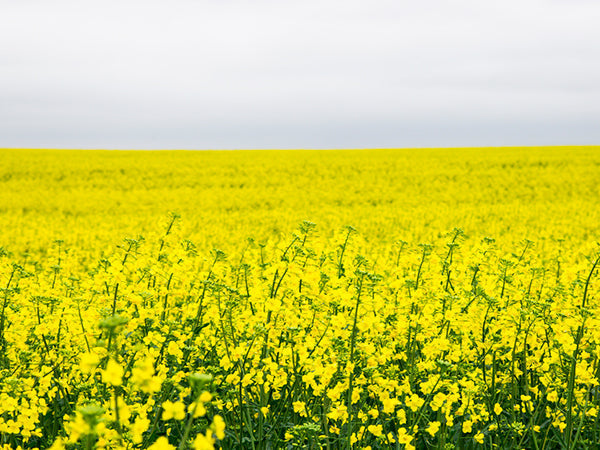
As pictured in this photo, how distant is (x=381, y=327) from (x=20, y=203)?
19.5 meters

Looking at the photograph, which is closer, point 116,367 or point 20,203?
point 116,367

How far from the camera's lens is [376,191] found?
2181 centimetres

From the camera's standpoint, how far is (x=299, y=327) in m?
3.54

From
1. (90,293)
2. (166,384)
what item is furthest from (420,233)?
(166,384)

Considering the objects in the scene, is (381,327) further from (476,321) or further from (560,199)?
(560,199)

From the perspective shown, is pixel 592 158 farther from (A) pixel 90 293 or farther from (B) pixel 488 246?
(A) pixel 90 293

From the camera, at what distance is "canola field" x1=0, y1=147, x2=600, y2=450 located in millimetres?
3227

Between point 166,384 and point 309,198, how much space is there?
17.2 metres

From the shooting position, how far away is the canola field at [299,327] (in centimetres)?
323

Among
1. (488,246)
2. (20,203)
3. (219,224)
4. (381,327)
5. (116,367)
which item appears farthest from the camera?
(20,203)

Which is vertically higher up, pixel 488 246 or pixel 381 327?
pixel 488 246

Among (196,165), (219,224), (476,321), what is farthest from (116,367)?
(196,165)

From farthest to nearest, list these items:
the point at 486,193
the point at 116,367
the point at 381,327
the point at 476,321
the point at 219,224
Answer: the point at 486,193, the point at 219,224, the point at 476,321, the point at 381,327, the point at 116,367

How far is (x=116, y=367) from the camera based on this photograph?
1.47 metres
